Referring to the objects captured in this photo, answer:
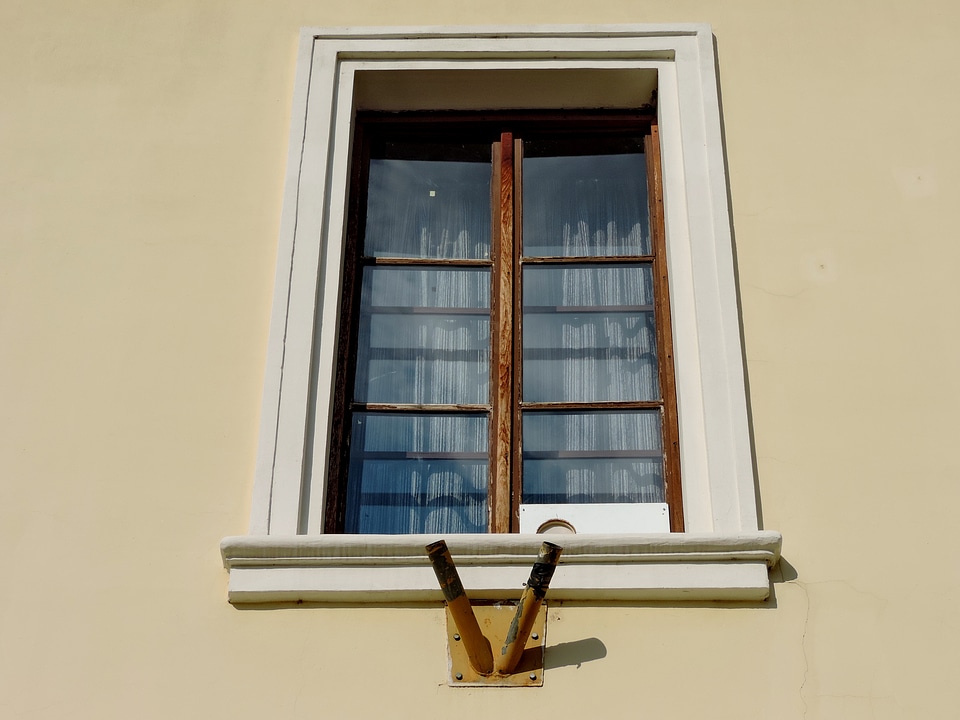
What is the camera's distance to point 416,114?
521 cm

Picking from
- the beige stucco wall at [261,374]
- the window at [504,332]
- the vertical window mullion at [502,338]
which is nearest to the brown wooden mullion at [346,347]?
the window at [504,332]

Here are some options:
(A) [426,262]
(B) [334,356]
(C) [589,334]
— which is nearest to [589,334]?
(C) [589,334]

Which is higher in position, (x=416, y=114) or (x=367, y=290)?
(x=416, y=114)

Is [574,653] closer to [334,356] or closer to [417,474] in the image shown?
[417,474]

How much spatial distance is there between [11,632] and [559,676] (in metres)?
1.48

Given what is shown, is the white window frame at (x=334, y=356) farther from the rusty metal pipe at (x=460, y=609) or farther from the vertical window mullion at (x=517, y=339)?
the vertical window mullion at (x=517, y=339)

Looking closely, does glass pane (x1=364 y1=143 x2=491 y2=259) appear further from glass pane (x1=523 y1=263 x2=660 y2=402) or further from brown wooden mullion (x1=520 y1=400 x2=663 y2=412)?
brown wooden mullion (x1=520 y1=400 x2=663 y2=412)

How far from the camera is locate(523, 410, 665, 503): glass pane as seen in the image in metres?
4.41

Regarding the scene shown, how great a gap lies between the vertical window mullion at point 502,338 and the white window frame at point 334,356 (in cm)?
39

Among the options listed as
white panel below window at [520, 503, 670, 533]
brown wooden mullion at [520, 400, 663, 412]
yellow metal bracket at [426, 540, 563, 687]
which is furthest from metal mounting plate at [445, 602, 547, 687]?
brown wooden mullion at [520, 400, 663, 412]

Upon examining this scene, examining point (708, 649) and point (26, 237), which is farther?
point (26, 237)

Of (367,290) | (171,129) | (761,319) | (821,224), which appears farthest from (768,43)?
(171,129)

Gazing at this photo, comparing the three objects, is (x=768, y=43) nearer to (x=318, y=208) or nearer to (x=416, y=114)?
(x=416, y=114)

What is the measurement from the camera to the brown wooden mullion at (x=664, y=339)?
14.3 ft
